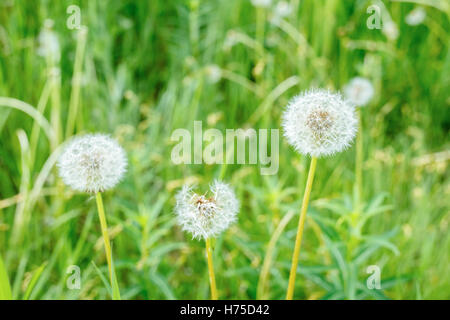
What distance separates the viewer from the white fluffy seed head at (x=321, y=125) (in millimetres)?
1134

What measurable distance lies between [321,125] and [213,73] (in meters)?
1.54

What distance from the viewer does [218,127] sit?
251cm

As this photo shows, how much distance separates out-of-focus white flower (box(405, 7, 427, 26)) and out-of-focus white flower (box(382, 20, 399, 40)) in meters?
0.10

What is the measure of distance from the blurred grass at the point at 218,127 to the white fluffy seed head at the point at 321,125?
484 millimetres

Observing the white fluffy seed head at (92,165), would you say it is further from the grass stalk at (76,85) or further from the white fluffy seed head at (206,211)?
the grass stalk at (76,85)

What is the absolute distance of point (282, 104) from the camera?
2.62 metres

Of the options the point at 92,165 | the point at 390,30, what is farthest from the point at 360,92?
the point at 92,165

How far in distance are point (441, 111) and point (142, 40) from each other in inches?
69.3

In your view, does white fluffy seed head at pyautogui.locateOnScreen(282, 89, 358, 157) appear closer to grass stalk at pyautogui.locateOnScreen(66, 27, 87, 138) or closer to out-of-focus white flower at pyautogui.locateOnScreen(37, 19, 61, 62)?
grass stalk at pyautogui.locateOnScreen(66, 27, 87, 138)

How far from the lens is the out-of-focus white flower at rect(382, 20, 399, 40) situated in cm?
260

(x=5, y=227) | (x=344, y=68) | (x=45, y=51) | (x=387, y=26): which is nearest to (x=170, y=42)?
(x=45, y=51)

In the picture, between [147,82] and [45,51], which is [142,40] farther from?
[45,51]

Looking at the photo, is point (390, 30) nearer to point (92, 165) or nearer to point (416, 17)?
point (416, 17)

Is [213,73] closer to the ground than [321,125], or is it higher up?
higher up
